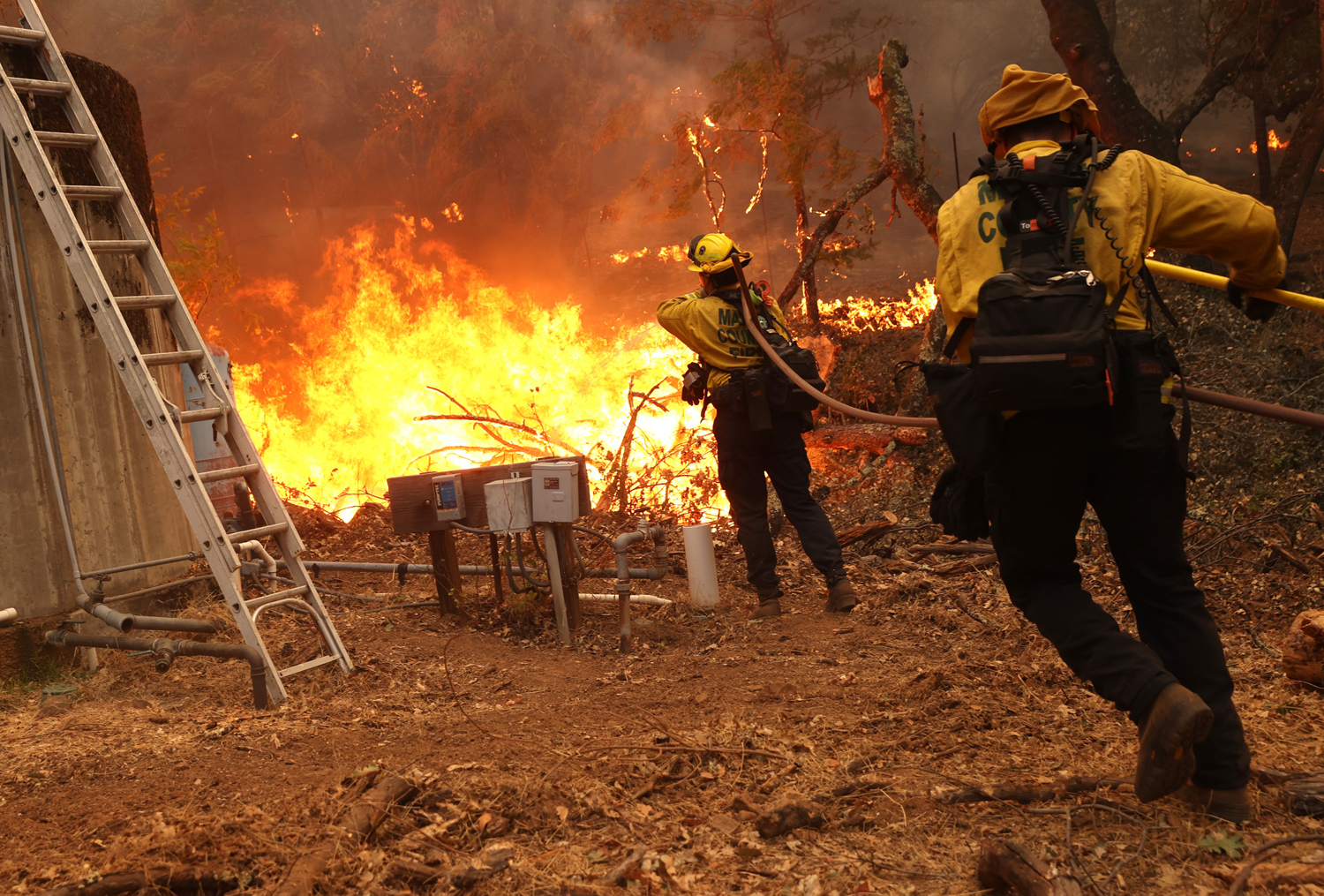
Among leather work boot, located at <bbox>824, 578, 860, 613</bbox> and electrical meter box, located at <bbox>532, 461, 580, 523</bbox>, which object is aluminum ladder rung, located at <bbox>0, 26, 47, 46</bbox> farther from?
leather work boot, located at <bbox>824, 578, 860, 613</bbox>

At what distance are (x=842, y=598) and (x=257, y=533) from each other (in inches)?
141

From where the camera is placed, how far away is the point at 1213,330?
9.24 meters

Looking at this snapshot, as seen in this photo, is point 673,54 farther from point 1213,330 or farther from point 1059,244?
point 1059,244

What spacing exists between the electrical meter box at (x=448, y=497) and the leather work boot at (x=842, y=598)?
2.51m

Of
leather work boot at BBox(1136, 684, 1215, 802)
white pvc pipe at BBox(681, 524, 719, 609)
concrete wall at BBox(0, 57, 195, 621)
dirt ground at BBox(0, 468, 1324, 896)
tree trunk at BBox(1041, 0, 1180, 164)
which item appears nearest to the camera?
leather work boot at BBox(1136, 684, 1215, 802)

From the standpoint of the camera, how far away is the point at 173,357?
16.5 feet

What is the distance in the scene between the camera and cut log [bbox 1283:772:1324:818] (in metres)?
Result: 2.62

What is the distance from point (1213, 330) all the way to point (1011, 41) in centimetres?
1622

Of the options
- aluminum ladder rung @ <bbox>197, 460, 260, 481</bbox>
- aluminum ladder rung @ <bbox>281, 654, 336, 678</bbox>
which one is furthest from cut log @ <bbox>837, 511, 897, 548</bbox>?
aluminum ladder rung @ <bbox>197, 460, 260, 481</bbox>

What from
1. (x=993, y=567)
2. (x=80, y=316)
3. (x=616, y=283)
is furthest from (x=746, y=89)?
(x=80, y=316)

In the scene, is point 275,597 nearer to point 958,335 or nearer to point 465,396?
point 958,335

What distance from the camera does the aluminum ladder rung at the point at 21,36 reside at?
5.35 m

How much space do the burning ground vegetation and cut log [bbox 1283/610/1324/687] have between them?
15cm

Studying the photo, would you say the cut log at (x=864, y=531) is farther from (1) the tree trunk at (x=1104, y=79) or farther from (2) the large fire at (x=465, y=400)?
(1) the tree trunk at (x=1104, y=79)
